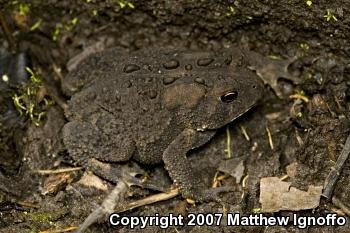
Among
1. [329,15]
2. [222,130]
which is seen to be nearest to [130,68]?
[222,130]

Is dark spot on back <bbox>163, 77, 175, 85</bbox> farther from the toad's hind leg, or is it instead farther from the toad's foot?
the toad's foot

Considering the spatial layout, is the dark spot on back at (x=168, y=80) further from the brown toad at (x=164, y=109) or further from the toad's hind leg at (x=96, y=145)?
the toad's hind leg at (x=96, y=145)

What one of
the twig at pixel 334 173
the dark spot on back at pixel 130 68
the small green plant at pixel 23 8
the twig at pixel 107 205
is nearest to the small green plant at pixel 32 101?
the small green plant at pixel 23 8

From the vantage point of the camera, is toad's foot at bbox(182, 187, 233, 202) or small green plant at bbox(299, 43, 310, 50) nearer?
toad's foot at bbox(182, 187, 233, 202)

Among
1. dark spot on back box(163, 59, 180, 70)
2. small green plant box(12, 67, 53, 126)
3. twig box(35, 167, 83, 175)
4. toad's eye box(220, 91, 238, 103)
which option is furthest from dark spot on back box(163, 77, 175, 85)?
small green plant box(12, 67, 53, 126)

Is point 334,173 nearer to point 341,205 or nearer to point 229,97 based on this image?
point 341,205
